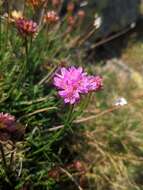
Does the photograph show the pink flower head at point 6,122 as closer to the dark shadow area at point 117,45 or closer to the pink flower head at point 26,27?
the pink flower head at point 26,27

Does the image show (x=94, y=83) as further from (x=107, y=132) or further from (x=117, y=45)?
(x=117, y=45)

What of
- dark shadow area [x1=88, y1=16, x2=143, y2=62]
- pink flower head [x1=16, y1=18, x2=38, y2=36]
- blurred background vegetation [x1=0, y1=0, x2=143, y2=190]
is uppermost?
dark shadow area [x1=88, y1=16, x2=143, y2=62]

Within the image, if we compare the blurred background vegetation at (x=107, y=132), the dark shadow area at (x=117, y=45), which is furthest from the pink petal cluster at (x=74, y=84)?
the dark shadow area at (x=117, y=45)

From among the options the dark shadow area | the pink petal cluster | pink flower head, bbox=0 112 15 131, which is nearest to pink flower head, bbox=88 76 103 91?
the pink petal cluster

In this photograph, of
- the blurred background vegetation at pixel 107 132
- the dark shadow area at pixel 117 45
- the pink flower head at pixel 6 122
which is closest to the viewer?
the pink flower head at pixel 6 122

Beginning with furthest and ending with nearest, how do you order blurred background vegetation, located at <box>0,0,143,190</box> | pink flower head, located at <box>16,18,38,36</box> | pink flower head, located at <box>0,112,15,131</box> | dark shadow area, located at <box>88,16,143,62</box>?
dark shadow area, located at <box>88,16,143,62</box>, blurred background vegetation, located at <box>0,0,143,190</box>, pink flower head, located at <box>16,18,38,36</box>, pink flower head, located at <box>0,112,15,131</box>

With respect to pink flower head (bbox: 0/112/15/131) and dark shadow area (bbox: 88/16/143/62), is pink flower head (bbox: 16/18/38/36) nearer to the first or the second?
pink flower head (bbox: 0/112/15/131)

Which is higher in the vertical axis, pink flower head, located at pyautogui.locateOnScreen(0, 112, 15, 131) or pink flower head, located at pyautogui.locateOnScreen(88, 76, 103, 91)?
pink flower head, located at pyautogui.locateOnScreen(88, 76, 103, 91)

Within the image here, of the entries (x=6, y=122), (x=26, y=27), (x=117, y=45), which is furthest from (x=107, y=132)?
(x=117, y=45)

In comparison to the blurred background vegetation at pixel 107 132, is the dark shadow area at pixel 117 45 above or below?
above

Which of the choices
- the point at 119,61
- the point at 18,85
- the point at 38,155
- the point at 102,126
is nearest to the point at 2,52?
the point at 18,85
